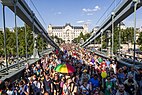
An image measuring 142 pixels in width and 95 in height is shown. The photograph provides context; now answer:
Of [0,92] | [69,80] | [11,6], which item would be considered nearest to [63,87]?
[69,80]

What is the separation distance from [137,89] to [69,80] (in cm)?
247

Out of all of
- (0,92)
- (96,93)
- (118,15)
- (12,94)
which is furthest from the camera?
(118,15)

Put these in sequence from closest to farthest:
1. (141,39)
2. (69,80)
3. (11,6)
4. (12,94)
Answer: (12,94) → (69,80) → (11,6) → (141,39)

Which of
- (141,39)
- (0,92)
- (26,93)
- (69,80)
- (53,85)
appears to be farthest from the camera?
(141,39)

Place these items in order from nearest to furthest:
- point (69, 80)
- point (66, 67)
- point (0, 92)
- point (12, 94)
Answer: point (0, 92) < point (12, 94) < point (69, 80) < point (66, 67)

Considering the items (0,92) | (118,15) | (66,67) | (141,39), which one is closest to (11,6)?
(66,67)

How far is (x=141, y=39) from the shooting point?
5562 cm

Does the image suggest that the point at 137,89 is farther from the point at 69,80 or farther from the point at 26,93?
the point at 26,93

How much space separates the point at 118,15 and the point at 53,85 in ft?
43.8

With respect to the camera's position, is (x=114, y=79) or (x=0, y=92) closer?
(x=0, y=92)

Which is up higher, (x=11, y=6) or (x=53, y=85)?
(x=11, y=6)

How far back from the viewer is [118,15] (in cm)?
2211

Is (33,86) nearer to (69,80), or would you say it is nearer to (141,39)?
(69,80)

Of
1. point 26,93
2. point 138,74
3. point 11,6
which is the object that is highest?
point 11,6
